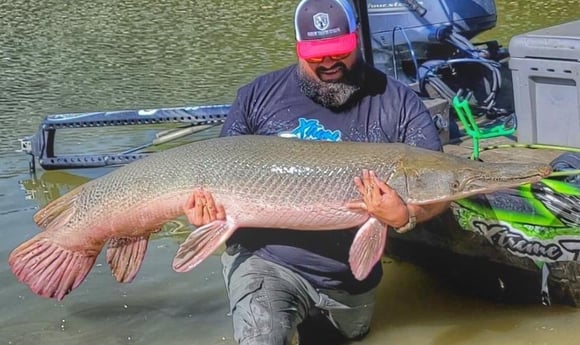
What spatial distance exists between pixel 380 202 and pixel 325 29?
87 cm

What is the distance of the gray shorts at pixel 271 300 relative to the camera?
14.1 feet

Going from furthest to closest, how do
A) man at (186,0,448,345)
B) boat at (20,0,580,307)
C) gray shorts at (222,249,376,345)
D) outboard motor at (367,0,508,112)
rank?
outboard motor at (367,0,508,112), boat at (20,0,580,307), man at (186,0,448,345), gray shorts at (222,249,376,345)

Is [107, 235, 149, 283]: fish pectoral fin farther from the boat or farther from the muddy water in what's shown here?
the boat

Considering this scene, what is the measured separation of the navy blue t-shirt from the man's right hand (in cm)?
41

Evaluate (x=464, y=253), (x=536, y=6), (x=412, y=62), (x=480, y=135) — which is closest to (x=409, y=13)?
(x=412, y=62)

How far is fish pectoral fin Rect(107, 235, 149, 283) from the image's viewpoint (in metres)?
4.47

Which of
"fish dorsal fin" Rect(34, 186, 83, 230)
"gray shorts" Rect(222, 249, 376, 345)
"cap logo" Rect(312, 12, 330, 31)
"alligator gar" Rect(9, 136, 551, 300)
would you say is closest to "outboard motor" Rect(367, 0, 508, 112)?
"cap logo" Rect(312, 12, 330, 31)

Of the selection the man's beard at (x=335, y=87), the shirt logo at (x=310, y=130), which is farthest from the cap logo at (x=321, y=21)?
the shirt logo at (x=310, y=130)

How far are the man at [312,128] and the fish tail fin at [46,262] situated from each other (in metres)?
0.68

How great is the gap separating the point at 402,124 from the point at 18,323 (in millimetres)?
2583

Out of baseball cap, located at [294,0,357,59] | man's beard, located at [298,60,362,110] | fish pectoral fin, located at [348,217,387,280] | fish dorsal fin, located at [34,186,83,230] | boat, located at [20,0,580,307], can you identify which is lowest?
boat, located at [20,0,580,307]

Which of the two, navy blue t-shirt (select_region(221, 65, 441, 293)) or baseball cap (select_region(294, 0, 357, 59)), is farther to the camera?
navy blue t-shirt (select_region(221, 65, 441, 293))

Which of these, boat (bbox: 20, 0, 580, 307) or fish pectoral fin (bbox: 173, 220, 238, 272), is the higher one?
fish pectoral fin (bbox: 173, 220, 238, 272)

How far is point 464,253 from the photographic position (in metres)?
5.46
